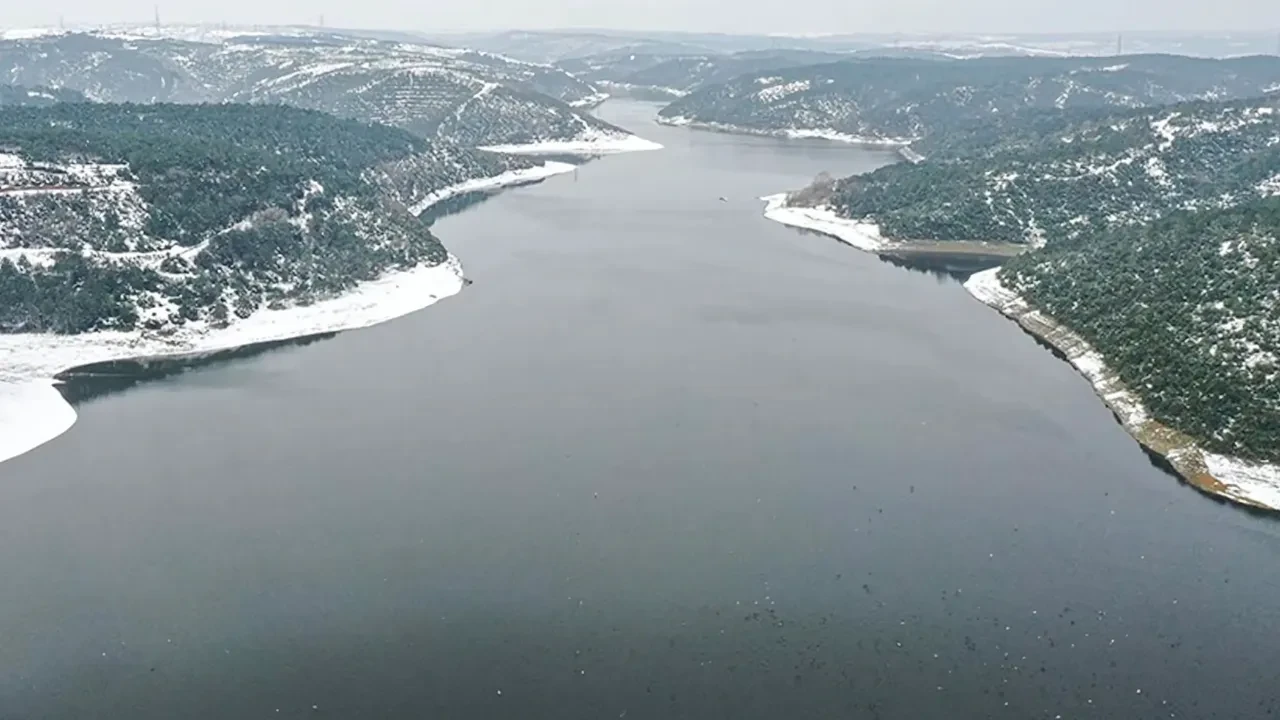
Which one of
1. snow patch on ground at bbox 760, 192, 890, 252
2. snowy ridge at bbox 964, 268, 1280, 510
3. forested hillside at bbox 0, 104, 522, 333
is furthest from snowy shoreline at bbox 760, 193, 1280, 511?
forested hillside at bbox 0, 104, 522, 333

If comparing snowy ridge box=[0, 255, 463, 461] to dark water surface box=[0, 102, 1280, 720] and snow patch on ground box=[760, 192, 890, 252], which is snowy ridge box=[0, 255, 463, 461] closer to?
dark water surface box=[0, 102, 1280, 720]

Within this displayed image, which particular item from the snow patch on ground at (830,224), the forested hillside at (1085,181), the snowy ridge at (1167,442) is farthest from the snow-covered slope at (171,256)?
the forested hillside at (1085,181)

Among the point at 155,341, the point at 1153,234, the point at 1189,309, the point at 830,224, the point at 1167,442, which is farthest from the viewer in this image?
the point at 830,224

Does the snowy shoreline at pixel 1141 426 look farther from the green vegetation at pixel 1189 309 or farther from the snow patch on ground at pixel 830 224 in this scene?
the snow patch on ground at pixel 830 224

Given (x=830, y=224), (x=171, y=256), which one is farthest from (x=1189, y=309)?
(x=171, y=256)

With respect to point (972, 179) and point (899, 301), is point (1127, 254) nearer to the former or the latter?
point (899, 301)

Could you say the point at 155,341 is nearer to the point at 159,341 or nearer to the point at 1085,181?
the point at 159,341
